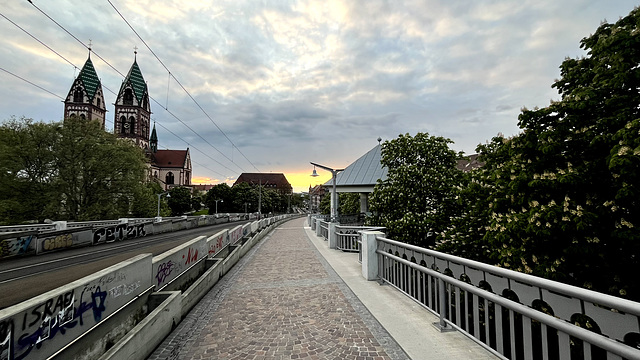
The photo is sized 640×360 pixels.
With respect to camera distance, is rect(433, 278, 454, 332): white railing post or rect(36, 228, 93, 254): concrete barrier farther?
rect(36, 228, 93, 254): concrete barrier

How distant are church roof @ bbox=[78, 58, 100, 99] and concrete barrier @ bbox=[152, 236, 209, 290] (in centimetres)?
9460

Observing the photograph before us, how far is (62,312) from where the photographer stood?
112 inches

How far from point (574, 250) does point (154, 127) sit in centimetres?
12422

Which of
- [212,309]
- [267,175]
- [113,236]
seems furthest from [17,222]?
[267,175]

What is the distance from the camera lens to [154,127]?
108m

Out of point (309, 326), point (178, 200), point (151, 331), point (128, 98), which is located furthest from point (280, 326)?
point (128, 98)

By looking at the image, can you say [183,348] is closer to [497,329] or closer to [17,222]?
[497,329]

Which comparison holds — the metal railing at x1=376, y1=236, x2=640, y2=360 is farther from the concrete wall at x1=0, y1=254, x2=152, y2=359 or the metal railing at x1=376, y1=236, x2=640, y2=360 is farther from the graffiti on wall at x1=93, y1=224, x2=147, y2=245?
the graffiti on wall at x1=93, y1=224, x2=147, y2=245

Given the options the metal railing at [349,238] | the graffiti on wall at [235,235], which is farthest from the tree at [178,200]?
the metal railing at [349,238]

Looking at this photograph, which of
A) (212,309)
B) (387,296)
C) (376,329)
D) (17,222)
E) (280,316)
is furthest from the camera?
(17,222)

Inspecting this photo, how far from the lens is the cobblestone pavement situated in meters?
3.52

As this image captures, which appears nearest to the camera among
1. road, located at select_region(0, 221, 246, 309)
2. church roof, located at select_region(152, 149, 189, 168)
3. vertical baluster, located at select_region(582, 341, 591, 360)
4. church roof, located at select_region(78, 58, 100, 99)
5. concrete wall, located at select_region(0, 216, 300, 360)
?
vertical baluster, located at select_region(582, 341, 591, 360)

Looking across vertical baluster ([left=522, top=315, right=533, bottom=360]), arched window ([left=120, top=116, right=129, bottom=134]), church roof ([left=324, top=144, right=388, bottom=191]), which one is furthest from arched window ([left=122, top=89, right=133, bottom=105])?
vertical baluster ([left=522, top=315, right=533, bottom=360])

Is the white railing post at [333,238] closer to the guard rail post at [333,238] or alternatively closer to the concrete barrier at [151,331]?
the guard rail post at [333,238]
